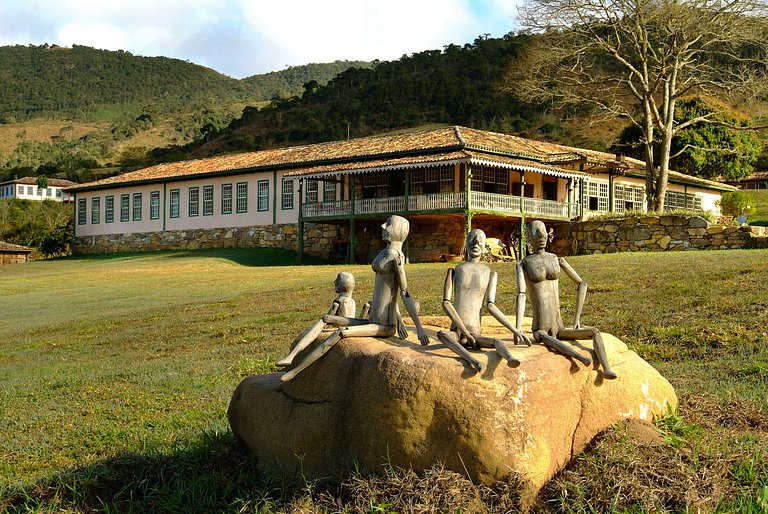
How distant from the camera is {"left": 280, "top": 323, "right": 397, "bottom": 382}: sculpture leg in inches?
204

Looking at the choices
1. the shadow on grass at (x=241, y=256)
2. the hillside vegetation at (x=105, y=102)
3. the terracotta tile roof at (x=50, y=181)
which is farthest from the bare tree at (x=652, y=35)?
the terracotta tile roof at (x=50, y=181)

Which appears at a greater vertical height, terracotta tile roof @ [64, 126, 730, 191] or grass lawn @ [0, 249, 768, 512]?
terracotta tile roof @ [64, 126, 730, 191]

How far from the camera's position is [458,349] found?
186 inches

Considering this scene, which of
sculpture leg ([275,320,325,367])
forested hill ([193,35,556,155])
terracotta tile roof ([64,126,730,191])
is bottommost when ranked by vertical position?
sculpture leg ([275,320,325,367])

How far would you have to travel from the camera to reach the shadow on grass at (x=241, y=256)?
35531 mm

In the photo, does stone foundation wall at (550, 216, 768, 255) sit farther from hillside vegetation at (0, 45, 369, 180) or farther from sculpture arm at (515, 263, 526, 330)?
hillside vegetation at (0, 45, 369, 180)

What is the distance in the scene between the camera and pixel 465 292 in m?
5.11

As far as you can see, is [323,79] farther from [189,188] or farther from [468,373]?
[468,373]

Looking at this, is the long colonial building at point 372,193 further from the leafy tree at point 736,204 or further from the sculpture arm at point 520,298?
the sculpture arm at point 520,298

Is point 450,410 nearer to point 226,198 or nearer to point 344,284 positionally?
point 344,284

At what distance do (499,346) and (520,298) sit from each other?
0.65 meters

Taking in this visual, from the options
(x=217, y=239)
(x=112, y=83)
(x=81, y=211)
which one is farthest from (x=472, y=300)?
(x=112, y=83)

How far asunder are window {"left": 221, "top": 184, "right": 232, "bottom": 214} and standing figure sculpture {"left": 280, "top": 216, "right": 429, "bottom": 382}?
37545mm

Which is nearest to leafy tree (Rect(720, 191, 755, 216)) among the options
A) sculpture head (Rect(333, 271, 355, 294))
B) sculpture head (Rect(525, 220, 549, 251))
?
sculpture head (Rect(333, 271, 355, 294))
